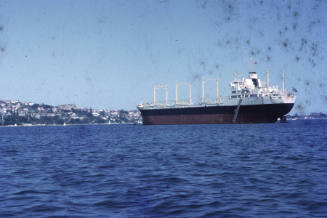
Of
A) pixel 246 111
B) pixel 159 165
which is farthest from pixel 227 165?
pixel 246 111

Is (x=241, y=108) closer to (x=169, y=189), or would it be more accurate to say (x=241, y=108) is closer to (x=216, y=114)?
(x=216, y=114)

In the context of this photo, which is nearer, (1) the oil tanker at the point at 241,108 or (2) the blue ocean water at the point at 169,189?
(2) the blue ocean water at the point at 169,189

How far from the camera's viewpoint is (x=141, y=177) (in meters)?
13.8

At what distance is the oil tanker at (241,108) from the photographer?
3120 inches

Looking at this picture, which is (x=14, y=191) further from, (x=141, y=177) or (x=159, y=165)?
(x=159, y=165)

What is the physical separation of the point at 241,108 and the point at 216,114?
640cm

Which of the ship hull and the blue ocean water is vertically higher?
the ship hull

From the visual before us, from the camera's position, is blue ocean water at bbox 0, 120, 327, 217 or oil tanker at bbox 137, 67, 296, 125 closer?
blue ocean water at bbox 0, 120, 327, 217

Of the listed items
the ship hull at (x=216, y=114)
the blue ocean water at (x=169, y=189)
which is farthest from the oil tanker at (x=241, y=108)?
the blue ocean water at (x=169, y=189)

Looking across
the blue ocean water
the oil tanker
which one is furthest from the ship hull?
the blue ocean water

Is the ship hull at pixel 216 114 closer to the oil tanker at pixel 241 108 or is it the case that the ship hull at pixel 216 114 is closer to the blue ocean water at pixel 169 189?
the oil tanker at pixel 241 108

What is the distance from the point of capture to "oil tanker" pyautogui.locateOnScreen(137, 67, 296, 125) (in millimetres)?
79250

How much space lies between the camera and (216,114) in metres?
86.6

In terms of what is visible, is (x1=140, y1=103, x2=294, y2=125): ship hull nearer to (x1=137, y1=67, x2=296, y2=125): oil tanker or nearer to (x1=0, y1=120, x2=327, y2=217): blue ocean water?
(x1=137, y1=67, x2=296, y2=125): oil tanker
